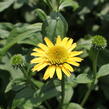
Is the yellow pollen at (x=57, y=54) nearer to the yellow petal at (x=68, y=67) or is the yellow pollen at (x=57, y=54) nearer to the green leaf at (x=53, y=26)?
the yellow petal at (x=68, y=67)

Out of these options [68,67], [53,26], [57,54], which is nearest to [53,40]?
[53,26]

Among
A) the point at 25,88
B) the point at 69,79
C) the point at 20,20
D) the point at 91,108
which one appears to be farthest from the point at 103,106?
the point at 20,20

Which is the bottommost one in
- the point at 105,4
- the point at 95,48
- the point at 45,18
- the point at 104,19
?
the point at 95,48

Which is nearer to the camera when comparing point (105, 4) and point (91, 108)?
point (91, 108)

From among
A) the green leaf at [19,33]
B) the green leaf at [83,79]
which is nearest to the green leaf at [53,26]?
the green leaf at [19,33]

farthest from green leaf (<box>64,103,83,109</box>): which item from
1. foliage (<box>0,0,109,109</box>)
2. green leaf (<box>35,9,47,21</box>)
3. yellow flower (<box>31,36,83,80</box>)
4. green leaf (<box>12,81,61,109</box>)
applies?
green leaf (<box>35,9,47,21</box>)

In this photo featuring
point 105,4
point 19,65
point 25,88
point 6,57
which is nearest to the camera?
point 19,65

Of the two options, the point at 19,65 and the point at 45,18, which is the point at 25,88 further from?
the point at 45,18
